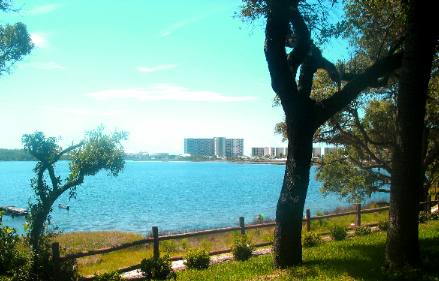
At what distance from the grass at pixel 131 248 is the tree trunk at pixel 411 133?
1050 centimetres

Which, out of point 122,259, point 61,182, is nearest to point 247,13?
point 61,182

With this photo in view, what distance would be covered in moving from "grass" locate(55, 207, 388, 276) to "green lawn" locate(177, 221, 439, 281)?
211 inches

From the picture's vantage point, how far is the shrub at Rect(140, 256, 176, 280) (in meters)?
14.3

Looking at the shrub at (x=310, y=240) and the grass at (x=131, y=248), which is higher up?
the shrub at (x=310, y=240)

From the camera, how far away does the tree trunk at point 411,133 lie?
9961 millimetres

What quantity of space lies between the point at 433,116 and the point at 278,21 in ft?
59.4

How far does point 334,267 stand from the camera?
11.5 m

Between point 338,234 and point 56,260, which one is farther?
point 338,234

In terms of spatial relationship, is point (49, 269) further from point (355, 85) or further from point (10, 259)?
point (355, 85)

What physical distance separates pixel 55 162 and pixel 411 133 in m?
13.9

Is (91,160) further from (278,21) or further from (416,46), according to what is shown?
(416,46)

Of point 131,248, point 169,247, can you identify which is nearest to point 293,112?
point 169,247

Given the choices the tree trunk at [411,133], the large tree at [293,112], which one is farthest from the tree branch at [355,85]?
the tree trunk at [411,133]

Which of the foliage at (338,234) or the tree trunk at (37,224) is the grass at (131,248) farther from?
the foliage at (338,234)
